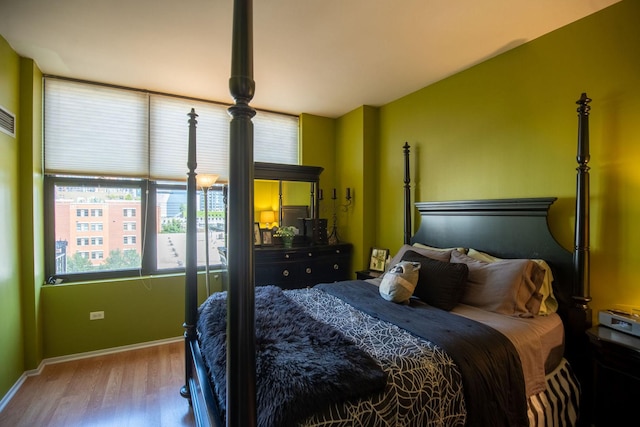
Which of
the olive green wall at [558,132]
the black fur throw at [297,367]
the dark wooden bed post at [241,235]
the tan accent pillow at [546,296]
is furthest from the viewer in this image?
the tan accent pillow at [546,296]

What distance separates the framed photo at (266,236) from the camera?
3.64 meters

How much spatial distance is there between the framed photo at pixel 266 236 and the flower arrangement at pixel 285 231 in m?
0.06

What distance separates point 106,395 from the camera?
2.35m

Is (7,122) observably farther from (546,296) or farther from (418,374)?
(546,296)

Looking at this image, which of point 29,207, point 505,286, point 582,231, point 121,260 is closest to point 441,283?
point 505,286

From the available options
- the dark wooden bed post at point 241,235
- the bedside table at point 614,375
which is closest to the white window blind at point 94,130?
the dark wooden bed post at point 241,235

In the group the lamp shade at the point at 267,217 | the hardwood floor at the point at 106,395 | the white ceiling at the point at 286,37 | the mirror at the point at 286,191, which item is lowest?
the hardwood floor at the point at 106,395

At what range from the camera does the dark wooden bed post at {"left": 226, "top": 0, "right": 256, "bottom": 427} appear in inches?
35.2

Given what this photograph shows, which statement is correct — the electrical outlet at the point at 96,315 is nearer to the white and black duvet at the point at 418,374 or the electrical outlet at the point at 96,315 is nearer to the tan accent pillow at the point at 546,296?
the white and black duvet at the point at 418,374

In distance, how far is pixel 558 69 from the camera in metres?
2.16

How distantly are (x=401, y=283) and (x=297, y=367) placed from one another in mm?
1116

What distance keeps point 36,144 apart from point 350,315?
311cm

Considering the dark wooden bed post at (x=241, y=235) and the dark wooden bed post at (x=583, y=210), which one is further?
the dark wooden bed post at (x=583, y=210)

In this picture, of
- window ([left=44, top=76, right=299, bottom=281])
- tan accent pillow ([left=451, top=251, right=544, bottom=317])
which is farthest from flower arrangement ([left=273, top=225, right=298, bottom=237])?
tan accent pillow ([left=451, top=251, right=544, bottom=317])
